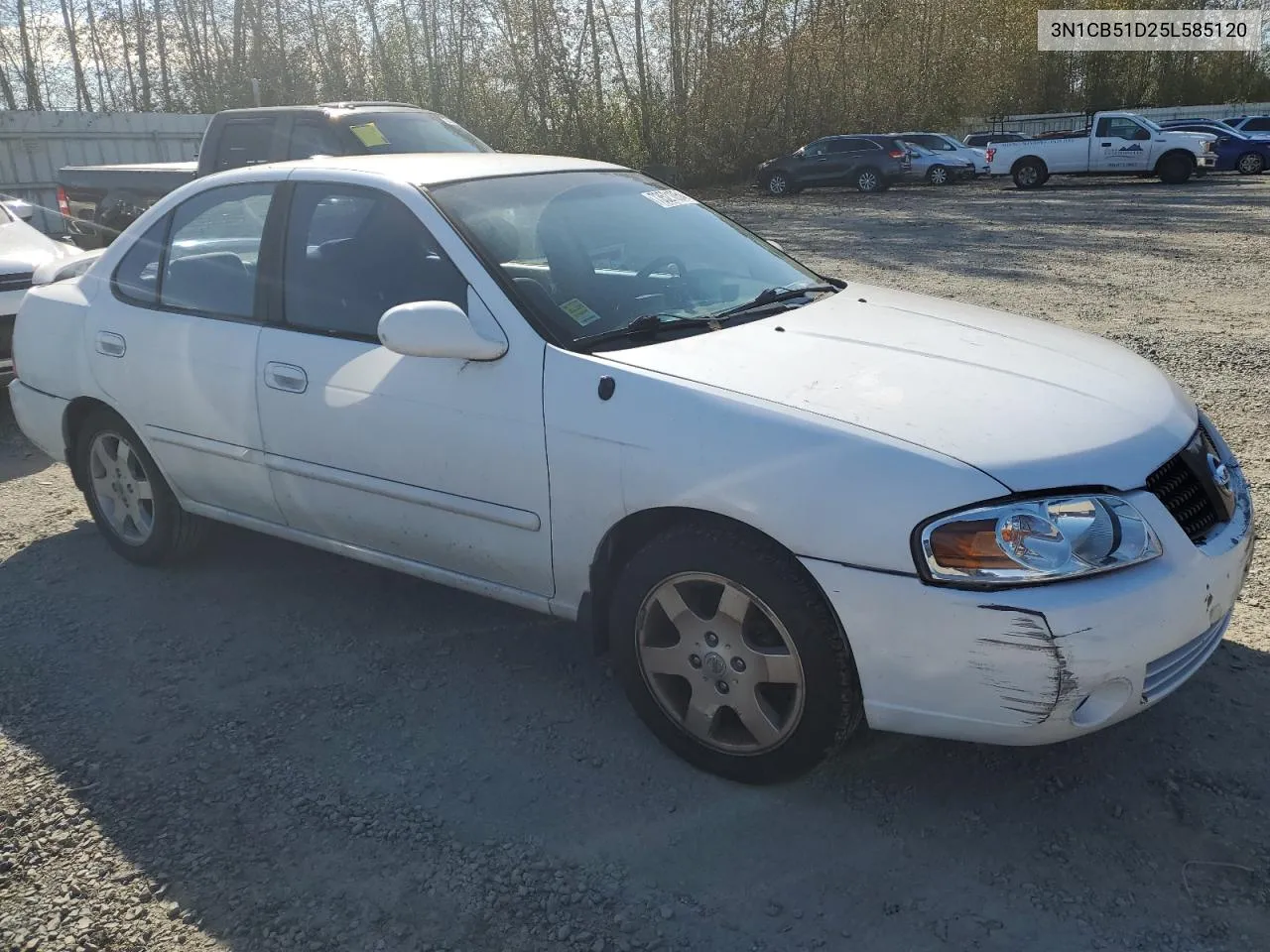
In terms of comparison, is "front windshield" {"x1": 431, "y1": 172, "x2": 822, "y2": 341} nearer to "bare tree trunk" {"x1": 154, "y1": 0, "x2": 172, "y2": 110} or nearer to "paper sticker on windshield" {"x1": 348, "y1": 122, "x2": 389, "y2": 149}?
"paper sticker on windshield" {"x1": 348, "y1": 122, "x2": 389, "y2": 149}

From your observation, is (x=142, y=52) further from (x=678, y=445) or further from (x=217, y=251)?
(x=678, y=445)

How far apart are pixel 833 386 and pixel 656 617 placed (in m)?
0.78

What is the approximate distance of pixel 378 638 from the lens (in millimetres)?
3963

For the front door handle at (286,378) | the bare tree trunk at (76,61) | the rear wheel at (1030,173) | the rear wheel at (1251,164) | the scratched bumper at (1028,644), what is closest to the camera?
the scratched bumper at (1028,644)

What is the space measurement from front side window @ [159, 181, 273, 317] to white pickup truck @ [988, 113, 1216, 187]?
25.9m

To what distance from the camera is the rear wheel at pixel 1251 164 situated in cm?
2759

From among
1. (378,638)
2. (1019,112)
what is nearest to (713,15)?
(1019,112)

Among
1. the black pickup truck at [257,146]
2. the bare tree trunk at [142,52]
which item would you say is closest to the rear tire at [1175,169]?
the black pickup truck at [257,146]

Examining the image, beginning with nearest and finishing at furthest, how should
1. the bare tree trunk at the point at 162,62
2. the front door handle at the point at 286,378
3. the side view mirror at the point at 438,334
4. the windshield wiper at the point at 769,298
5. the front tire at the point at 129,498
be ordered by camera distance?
the side view mirror at the point at 438,334 < the windshield wiper at the point at 769,298 < the front door handle at the point at 286,378 < the front tire at the point at 129,498 < the bare tree trunk at the point at 162,62

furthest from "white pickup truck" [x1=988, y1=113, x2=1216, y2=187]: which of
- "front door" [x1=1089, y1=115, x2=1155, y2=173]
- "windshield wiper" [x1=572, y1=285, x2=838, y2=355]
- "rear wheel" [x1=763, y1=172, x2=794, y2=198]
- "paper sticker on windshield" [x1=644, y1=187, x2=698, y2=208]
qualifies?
"windshield wiper" [x1=572, y1=285, x2=838, y2=355]

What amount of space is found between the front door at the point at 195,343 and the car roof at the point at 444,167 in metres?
0.32

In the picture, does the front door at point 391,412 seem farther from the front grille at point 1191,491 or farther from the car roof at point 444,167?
the front grille at point 1191,491

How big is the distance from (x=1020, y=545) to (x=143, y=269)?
3494mm

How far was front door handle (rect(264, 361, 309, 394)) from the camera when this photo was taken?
3.70 m
